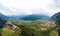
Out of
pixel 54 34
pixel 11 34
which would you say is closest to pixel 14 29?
pixel 11 34

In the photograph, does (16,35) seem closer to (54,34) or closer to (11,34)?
(11,34)

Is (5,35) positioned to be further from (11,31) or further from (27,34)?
(27,34)

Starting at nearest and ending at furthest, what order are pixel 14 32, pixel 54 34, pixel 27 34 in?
pixel 14 32 < pixel 27 34 < pixel 54 34

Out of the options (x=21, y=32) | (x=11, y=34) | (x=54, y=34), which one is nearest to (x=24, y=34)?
(x=21, y=32)

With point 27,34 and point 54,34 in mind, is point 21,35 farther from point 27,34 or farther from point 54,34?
point 54,34

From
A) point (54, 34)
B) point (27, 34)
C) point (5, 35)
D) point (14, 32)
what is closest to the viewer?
point (5, 35)

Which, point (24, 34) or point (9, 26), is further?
point (9, 26)

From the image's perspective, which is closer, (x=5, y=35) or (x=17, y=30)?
(x=5, y=35)
